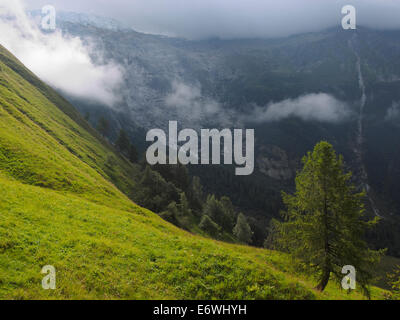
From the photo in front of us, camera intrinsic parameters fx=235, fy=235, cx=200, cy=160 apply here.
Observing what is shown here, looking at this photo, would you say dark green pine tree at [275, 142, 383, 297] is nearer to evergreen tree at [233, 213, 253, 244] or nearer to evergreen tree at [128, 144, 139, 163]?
evergreen tree at [233, 213, 253, 244]

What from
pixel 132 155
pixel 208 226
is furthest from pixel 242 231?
pixel 132 155

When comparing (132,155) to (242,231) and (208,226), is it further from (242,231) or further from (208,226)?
(242,231)

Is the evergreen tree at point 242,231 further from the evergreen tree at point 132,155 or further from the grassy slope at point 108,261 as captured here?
the evergreen tree at point 132,155

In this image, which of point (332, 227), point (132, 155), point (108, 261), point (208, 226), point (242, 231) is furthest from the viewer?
point (132, 155)

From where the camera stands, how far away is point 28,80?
100125mm

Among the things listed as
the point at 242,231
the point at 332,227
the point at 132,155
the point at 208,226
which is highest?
the point at 132,155

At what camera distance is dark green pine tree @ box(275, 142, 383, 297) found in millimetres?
20156

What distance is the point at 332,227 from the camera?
20594 mm

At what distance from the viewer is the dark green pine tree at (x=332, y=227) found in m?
20.2

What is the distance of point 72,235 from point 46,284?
6148 millimetres

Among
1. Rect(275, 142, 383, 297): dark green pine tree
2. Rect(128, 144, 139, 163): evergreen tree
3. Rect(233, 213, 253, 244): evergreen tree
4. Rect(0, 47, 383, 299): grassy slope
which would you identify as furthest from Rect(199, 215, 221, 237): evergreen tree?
Rect(128, 144, 139, 163): evergreen tree

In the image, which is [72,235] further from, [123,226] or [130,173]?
[130,173]
